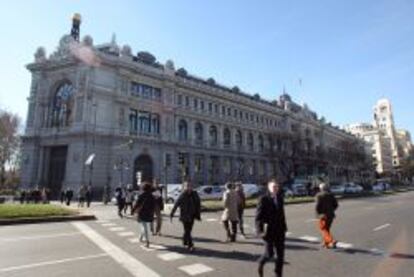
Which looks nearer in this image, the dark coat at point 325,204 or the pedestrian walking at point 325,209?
the pedestrian walking at point 325,209

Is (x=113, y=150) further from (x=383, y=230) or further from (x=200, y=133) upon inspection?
(x=383, y=230)

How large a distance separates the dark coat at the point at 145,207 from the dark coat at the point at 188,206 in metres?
1.06

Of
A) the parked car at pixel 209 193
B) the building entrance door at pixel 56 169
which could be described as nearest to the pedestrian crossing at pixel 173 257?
the parked car at pixel 209 193

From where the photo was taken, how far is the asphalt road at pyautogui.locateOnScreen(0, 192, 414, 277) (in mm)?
8422

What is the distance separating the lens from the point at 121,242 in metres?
12.7

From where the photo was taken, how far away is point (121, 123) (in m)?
50.5

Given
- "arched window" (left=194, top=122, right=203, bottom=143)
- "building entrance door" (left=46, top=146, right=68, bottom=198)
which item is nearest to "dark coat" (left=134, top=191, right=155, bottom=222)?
"building entrance door" (left=46, top=146, right=68, bottom=198)

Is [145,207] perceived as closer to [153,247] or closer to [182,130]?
[153,247]

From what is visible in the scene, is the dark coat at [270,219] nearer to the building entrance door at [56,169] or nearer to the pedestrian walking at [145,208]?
the pedestrian walking at [145,208]

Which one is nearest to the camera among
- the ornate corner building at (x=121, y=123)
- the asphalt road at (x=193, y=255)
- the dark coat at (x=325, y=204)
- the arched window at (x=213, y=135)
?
the asphalt road at (x=193, y=255)

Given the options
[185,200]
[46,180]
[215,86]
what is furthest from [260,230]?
[215,86]

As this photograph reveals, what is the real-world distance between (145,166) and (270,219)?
4632cm

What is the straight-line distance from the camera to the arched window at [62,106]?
5065 cm

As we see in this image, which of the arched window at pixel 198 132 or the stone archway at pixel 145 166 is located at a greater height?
the arched window at pixel 198 132
